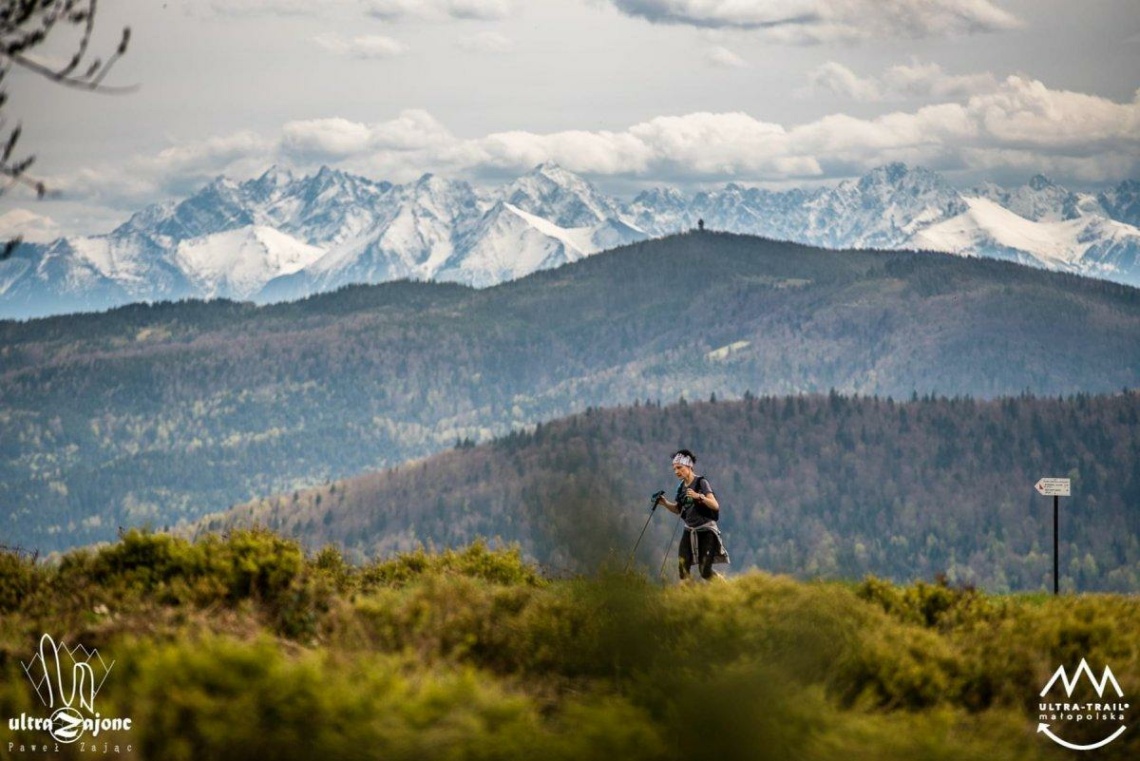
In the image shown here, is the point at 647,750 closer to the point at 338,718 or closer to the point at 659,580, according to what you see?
the point at 338,718

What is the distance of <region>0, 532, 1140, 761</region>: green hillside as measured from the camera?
10.2 m

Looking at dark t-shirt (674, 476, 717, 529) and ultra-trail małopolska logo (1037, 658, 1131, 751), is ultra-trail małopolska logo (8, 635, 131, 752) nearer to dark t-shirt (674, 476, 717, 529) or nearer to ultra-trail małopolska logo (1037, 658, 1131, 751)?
ultra-trail małopolska logo (1037, 658, 1131, 751)

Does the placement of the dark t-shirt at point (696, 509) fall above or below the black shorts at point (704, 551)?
above

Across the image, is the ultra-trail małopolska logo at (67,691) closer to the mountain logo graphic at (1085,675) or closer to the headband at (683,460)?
the mountain logo graphic at (1085,675)

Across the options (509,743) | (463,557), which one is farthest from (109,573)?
(509,743)

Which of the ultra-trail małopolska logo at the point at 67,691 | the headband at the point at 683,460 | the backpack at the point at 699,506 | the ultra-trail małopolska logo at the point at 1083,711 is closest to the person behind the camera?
the ultra-trail małopolska logo at the point at 67,691

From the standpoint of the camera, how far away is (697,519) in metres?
21.8

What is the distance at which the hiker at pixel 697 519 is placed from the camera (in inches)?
845

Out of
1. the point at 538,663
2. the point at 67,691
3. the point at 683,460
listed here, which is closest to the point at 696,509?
the point at 683,460

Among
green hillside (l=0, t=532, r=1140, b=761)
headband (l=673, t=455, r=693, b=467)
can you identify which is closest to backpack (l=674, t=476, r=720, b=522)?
headband (l=673, t=455, r=693, b=467)

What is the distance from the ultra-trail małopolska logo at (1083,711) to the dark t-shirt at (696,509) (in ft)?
26.1

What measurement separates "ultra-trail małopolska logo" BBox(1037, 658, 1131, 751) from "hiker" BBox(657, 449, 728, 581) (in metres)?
7.61

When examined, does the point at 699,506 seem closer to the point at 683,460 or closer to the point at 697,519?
the point at 697,519

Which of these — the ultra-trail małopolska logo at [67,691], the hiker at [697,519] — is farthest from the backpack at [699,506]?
the ultra-trail małopolska logo at [67,691]
